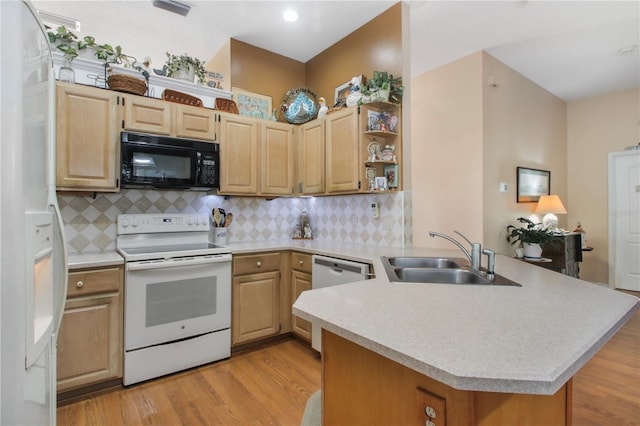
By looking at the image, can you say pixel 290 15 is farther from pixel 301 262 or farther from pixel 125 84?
pixel 301 262

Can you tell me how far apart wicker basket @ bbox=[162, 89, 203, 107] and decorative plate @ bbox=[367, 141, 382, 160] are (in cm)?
156

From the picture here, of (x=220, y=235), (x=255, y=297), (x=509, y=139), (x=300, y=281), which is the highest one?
(x=509, y=139)

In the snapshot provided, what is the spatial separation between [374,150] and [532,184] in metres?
3.00

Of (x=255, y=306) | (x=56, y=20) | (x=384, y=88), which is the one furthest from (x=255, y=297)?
(x=56, y=20)

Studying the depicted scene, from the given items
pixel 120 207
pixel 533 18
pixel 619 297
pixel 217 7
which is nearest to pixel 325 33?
pixel 217 7

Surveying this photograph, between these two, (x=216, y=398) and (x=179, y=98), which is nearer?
(x=216, y=398)

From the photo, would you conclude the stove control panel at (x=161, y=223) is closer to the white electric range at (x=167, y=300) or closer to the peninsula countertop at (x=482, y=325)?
the white electric range at (x=167, y=300)

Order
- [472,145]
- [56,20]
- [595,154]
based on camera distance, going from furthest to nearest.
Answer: [595,154]
[472,145]
[56,20]

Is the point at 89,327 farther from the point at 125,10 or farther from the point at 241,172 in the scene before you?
the point at 125,10

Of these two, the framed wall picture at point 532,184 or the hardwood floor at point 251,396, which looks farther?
the framed wall picture at point 532,184

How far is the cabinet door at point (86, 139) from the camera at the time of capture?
2.21m

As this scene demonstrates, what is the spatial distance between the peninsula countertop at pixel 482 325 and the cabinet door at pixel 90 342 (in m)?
1.66

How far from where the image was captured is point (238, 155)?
299 cm

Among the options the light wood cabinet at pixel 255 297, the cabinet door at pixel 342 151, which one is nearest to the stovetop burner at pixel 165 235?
the light wood cabinet at pixel 255 297
